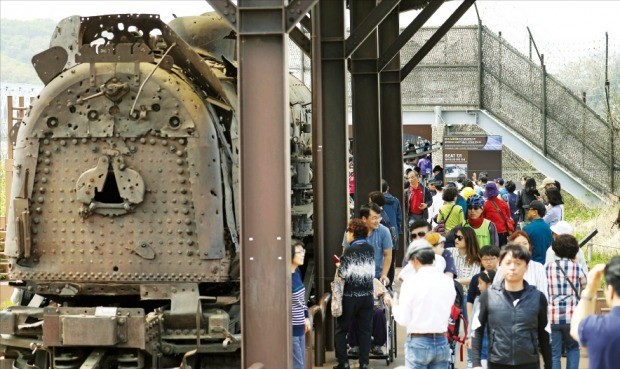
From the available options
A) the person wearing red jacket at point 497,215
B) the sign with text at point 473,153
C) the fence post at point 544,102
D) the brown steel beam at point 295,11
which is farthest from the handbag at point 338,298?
the fence post at point 544,102

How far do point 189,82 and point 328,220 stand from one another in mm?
3199

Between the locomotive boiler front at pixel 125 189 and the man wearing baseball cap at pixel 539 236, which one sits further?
the man wearing baseball cap at pixel 539 236

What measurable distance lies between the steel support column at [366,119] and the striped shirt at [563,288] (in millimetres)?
7844

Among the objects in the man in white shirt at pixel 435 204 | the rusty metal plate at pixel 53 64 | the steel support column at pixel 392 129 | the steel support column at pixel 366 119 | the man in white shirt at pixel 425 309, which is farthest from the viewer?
the man in white shirt at pixel 435 204

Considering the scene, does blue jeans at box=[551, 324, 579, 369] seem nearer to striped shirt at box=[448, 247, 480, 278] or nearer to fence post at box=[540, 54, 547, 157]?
striped shirt at box=[448, 247, 480, 278]

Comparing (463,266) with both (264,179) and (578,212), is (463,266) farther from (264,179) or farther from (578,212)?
(578,212)

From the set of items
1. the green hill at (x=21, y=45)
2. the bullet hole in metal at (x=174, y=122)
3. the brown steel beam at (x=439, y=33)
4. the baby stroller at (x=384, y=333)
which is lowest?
the baby stroller at (x=384, y=333)

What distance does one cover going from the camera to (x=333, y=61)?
15.0 meters

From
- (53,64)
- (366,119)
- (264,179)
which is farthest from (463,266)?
(366,119)

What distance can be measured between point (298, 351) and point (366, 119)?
7898mm

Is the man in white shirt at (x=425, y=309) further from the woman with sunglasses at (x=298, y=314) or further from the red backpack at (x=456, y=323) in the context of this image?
the woman with sunglasses at (x=298, y=314)

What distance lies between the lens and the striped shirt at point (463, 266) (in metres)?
12.1

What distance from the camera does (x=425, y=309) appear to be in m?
9.00

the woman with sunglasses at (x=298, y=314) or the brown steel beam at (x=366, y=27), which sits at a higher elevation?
the brown steel beam at (x=366, y=27)
